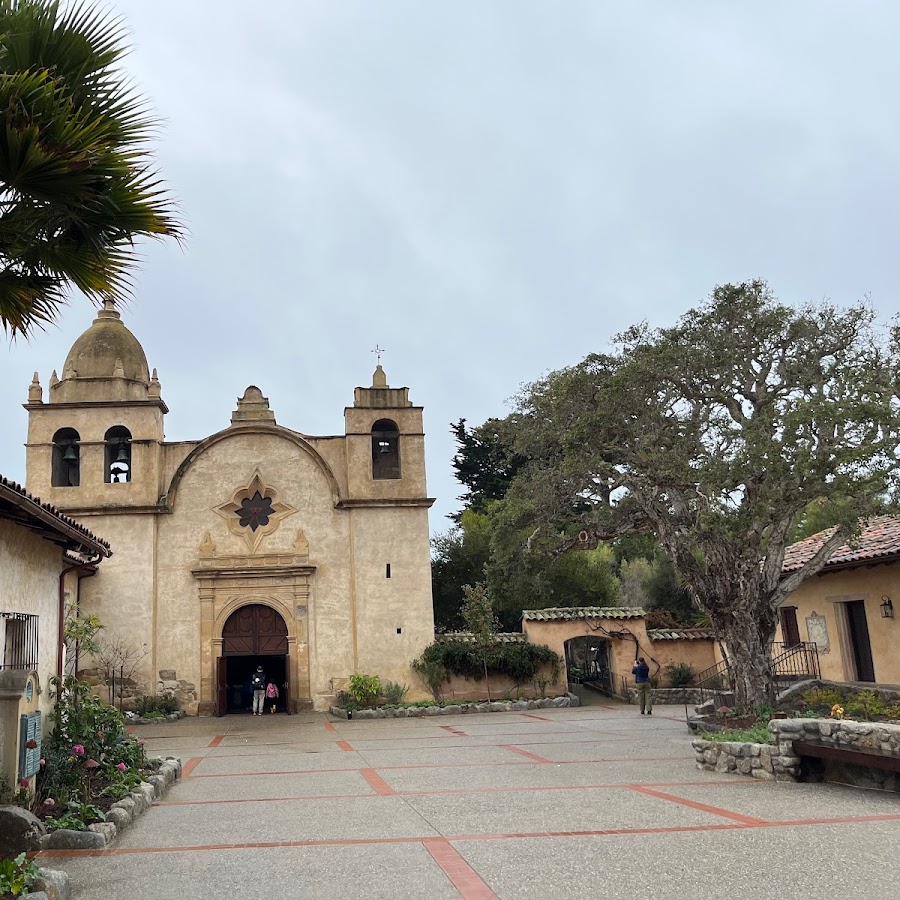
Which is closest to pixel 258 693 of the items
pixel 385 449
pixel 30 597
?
pixel 385 449

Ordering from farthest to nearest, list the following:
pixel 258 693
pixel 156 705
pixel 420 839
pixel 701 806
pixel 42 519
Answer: pixel 258 693 → pixel 156 705 → pixel 42 519 → pixel 701 806 → pixel 420 839

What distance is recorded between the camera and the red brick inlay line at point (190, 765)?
41.7 feet

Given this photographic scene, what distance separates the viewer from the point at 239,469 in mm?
25969

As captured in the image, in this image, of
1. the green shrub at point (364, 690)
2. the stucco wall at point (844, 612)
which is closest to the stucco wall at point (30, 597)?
the green shrub at point (364, 690)

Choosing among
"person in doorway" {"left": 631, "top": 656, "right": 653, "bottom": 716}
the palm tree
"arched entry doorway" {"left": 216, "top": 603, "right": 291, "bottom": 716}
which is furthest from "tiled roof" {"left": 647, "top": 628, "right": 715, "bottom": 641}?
the palm tree

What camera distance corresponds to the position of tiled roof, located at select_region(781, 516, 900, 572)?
15086mm

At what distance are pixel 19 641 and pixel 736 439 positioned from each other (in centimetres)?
1077

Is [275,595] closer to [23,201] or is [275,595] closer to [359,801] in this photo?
[359,801]

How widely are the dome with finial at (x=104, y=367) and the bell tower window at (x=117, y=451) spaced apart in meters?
1.05

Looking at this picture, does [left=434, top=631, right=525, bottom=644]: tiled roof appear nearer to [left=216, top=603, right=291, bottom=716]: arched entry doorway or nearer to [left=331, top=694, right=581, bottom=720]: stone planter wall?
[left=331, top=694, right=581, bottom=720]: stone planter wall

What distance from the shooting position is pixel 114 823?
815cm

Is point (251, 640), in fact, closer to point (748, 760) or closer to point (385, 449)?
point (385, 449)

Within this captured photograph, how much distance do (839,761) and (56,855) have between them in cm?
832

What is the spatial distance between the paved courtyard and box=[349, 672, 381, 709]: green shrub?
9628mm
